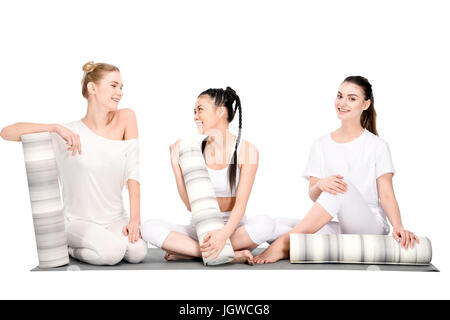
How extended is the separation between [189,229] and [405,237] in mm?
1460

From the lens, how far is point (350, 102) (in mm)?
4137

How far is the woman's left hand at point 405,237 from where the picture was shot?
3.85 m

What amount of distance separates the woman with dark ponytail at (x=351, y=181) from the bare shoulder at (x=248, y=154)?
50 cm

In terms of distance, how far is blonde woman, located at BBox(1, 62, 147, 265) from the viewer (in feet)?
13.2

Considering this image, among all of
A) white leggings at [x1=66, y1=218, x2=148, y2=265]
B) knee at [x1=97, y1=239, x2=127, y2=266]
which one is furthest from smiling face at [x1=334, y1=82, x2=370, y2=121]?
knee at [x1=97, y1=239, x2=127, y2=266]

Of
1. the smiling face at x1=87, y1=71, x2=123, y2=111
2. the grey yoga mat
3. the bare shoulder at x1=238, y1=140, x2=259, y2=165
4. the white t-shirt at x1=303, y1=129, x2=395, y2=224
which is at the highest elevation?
the smiling face at x1=87, y1=71, x2=123, y2=111

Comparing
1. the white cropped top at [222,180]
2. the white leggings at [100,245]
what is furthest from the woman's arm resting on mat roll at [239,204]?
the white leggings at [100,245]

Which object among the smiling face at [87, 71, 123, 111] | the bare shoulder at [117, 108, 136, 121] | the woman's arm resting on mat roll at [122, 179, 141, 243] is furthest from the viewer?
the bare shoulder at [117, 108, 136, 121]

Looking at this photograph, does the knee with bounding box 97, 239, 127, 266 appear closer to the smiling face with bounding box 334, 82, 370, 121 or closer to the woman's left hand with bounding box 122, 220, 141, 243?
the woman's left hand with bounding box 122, 220, 141, 243

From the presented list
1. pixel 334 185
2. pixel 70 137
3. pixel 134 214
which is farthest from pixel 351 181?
pixel 70 137

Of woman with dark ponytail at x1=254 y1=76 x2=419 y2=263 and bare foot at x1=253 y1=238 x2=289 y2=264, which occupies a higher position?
woman with dark ponytail at x1=254 y1=76 x2=419 y2=263

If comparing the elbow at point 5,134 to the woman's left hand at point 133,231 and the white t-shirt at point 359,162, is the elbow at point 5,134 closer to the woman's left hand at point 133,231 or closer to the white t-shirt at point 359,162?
the woman's left hand at point 133,231

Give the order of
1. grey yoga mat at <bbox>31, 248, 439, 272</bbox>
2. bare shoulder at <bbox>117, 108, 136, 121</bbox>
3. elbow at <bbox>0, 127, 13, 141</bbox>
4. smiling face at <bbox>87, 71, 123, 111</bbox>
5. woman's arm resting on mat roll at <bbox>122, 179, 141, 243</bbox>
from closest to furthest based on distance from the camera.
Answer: grey yoga mat at <bbox>31, 248, 439, 272</bbox> → elbow at <bbox>0, 127, 13, 141</bbox> → woman's arm resting on mat roll at <bbox>122, 179, 141, 243</bbox> → smiling face at <bbox>87, 71, 123, 111</bbox> → bare shoulder at <bbox>117, 108, 136, 121</bbox>

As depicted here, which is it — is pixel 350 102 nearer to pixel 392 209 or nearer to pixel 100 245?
pixel 392 209
